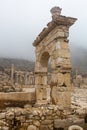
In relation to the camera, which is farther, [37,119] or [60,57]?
[60,57]

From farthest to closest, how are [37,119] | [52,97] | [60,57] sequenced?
[52,97], [60,57], [37,119]

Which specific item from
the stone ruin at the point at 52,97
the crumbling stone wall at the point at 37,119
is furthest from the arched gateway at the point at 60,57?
the crumbling stone wall at the point at 37,119

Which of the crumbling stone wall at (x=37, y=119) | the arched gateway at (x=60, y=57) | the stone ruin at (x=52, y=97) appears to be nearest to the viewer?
the crumbling stone wall at (x=37, y=119)

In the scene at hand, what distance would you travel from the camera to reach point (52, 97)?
358 inches

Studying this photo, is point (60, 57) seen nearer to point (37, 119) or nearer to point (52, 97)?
point (52, 97)

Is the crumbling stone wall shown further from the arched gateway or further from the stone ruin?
the arched gateway

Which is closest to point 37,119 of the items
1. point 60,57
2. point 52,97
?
point 52,97

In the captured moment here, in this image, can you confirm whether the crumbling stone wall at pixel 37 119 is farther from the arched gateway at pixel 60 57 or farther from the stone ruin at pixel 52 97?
the arched gateway at pixel 60 57

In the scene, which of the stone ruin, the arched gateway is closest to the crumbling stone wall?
the stone ruin

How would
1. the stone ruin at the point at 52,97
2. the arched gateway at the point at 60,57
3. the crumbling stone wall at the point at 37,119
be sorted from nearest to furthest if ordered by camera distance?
the crumbling stone wall at the point at 37,119
the stone ruin at the point at 52,97
the arched gateway at the point at 60,57

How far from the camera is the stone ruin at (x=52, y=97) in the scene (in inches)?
286

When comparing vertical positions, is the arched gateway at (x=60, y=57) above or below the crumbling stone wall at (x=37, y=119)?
above

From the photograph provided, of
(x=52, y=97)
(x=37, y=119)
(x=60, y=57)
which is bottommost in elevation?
(x=37, y=119)

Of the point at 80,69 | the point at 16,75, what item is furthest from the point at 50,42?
the point at 80,69
